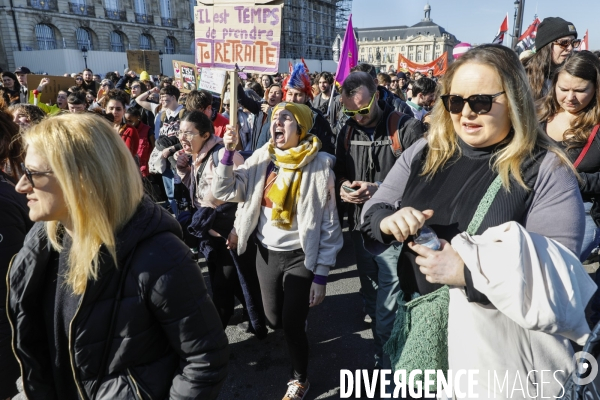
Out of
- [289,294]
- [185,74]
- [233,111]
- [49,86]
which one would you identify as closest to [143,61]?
[49,86]

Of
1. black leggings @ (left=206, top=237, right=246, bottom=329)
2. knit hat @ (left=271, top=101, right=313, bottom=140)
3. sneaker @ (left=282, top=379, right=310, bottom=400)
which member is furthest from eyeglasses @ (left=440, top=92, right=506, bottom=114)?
black leggings @ (left=206, top=237, right=246, bottom=329)

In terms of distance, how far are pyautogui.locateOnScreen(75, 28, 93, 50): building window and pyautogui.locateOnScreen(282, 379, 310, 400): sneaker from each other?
44215 millimetres

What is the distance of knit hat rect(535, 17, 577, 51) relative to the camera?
3.86 metres

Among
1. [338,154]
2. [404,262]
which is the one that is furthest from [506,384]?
[338,154]

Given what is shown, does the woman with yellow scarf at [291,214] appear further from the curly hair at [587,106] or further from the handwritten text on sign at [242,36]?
the curly hair at [587,106]

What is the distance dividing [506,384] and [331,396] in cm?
168

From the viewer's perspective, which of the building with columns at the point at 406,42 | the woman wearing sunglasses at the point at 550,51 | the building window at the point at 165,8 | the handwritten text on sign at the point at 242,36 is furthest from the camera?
the building with columns at the point at 406,42

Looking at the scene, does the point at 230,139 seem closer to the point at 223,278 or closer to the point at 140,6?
the point at 223,278

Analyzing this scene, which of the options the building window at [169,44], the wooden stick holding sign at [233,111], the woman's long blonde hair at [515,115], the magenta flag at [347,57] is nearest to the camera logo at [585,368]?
the woman's long blonde hair at [515,115]

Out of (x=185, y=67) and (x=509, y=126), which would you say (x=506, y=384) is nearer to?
(x=509, y=126)

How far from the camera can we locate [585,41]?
28.5 feet

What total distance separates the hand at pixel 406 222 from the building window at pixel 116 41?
1862 inches

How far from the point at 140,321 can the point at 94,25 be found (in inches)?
1820

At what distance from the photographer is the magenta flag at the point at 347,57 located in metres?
5.84
